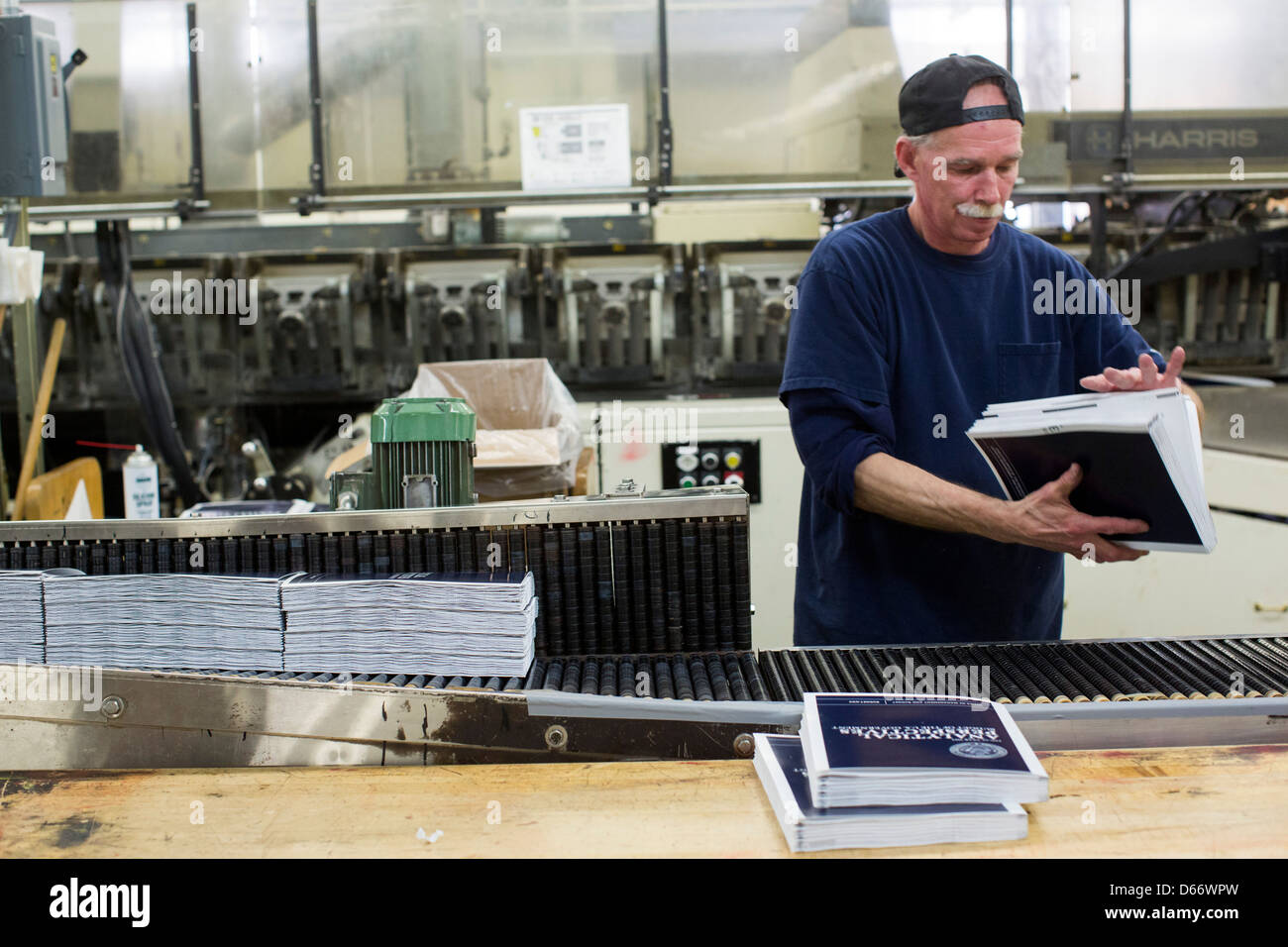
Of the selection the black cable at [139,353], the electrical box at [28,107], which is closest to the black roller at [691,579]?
the electrical box at [28,107]

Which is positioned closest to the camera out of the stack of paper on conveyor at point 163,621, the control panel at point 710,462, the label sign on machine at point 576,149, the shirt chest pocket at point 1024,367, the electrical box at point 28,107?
the stack of paper on conveyor at point 163,621

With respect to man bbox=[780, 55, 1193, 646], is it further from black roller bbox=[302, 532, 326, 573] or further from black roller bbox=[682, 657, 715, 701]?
black roller bbox=[302, 532, 326, 573]

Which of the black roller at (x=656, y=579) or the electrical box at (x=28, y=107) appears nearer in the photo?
the black roller at (x=656, y=579)

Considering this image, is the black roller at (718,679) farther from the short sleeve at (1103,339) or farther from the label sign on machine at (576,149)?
the label sign on machine at (576,149)

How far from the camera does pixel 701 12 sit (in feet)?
10.2

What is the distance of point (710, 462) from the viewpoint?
299cm

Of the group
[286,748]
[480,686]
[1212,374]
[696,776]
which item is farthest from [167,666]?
[1212,374]

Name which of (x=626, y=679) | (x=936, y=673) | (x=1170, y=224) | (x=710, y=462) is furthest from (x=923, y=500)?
(x=1170, y=224)

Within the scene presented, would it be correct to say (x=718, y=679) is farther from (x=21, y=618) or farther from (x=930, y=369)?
(x=21, y=618)

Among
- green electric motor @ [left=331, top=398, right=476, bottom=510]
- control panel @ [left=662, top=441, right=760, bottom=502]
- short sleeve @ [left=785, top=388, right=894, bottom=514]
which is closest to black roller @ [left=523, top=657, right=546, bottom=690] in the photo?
green electric motor @ [left=331, top=398, right=476, bottom=510]

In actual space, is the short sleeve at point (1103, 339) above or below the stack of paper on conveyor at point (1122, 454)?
above

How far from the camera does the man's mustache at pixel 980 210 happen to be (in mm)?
1626

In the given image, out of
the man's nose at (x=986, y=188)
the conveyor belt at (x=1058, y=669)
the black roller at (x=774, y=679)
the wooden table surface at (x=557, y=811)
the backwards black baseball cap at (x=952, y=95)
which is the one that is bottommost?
the wooden table surface at (x=557, y=811)
